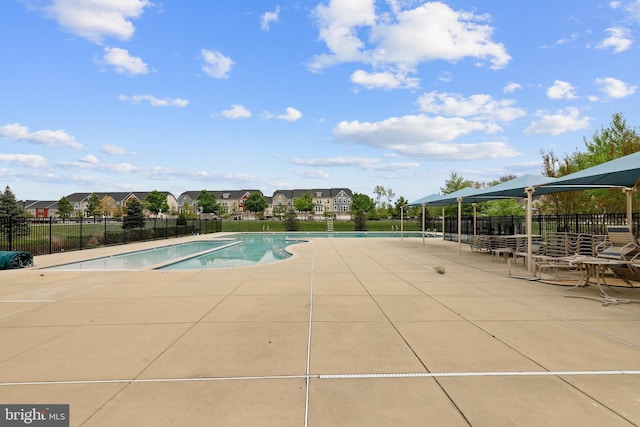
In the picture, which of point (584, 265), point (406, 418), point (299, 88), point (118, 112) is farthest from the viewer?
point (299, 88)

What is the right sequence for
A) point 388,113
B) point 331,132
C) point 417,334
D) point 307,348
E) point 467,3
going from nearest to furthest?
1. point 307,348
2. point 417,334
3. point 467,3
4. point 388,113
5. point 331,132

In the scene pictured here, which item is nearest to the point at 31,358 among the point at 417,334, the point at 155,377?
the point at 155,377

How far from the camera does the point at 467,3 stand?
12742 mm

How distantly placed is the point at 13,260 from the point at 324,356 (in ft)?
38.6

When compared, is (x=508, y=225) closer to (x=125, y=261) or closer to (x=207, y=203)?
(x=125, y=261)

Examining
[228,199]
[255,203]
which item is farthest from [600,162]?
[228,199]

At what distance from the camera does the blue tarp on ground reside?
999 cm

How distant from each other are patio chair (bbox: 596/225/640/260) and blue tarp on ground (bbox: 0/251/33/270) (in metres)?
16.5

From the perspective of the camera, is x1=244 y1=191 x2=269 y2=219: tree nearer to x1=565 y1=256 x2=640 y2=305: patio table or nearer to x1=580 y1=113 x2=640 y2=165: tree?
x1=580 y1=113 x2=640 y2=165: tree

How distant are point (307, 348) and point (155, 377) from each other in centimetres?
159

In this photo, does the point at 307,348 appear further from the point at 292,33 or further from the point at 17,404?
the point at 292,33

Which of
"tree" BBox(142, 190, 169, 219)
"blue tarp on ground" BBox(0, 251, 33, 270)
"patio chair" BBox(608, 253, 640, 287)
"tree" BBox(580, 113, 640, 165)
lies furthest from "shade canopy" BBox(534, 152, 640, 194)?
"tree" BBox(142, 190, 169, 219)
